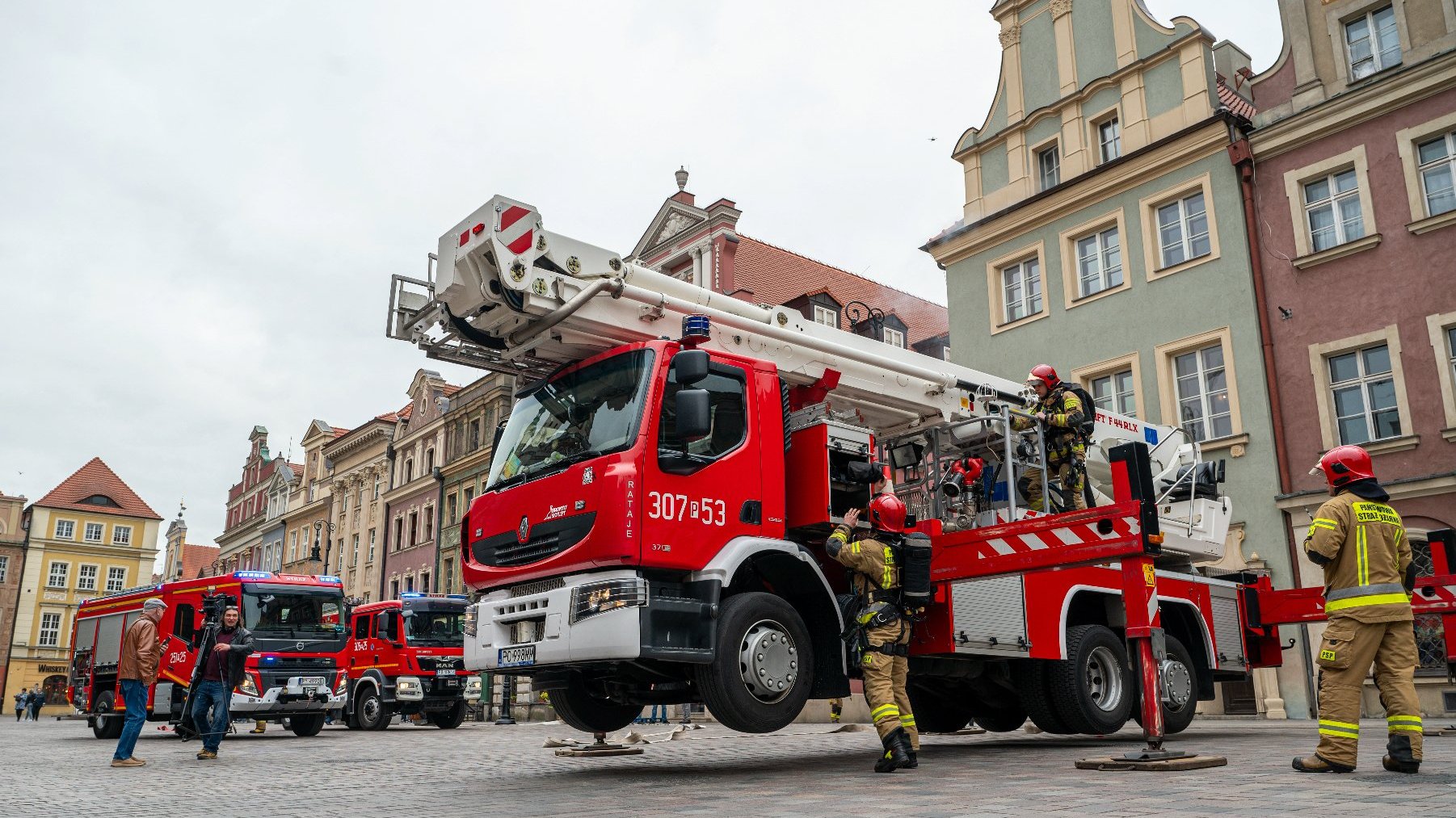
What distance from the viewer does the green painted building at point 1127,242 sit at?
18359 mm

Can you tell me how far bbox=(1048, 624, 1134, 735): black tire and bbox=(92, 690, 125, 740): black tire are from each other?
702 inches

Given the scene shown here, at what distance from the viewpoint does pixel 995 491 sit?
10008mm

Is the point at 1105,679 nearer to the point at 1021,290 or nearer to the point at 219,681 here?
the point at 219,681

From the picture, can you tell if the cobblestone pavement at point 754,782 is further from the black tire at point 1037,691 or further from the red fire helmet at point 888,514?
the red fire helmet at point 888,514

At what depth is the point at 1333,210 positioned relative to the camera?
18031 mm

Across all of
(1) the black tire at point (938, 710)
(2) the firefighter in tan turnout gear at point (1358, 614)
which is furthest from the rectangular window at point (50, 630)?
(2) the firefighter in tan turnout gear at point (1358, 614)

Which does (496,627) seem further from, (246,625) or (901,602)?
(246,625)

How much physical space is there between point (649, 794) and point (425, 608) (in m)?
17.9

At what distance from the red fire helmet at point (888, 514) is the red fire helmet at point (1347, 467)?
2765 millimetres

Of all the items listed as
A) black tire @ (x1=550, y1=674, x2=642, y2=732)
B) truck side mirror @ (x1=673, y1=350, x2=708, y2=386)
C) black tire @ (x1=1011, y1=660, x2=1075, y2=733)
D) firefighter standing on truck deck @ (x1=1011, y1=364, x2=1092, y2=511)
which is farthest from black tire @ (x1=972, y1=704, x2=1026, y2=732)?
truck side mirror @ (x1=673, y1=350, x2=708, y2=386)

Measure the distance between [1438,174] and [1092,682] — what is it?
1164 centimetres

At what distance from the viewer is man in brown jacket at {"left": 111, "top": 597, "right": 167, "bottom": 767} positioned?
11180 mm

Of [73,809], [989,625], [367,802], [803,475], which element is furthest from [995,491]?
[73,809]

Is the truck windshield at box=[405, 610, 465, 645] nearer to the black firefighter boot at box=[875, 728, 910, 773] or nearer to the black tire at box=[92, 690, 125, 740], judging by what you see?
the black tire at box=[92, 690, 125, 740]
